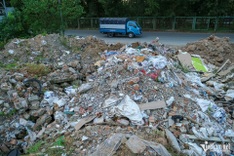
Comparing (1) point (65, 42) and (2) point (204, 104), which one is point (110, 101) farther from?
(1) point (65, 42)

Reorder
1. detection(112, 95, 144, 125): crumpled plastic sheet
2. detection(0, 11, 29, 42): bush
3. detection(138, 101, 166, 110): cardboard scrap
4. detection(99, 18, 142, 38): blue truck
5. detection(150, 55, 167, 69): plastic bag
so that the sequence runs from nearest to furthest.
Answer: detection(112, 95, 144, 125): crumpled plastic sheet < detection(138, 101, 166, 110): cardboard scrap < detection(150, 55, 167, 69): plastic bag < detection(0, 11, 29, 42): bush < detection(99, 18, 142, 38): blue truck

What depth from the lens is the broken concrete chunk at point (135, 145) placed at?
3115 millimetres

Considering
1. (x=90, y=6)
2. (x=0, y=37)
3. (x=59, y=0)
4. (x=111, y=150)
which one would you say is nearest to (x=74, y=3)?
(x=59, y=0)

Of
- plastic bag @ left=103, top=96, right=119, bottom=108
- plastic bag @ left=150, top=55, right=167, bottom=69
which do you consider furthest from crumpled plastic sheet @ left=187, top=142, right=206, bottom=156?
plastic bag @ left=150, top=55, right=167, bottom=69

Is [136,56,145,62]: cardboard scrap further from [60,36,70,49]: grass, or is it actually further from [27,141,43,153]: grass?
[60,36,70,49]: grass

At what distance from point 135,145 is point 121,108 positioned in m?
1.27

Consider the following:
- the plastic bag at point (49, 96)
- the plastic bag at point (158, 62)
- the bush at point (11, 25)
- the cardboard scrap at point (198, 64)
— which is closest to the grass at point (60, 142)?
the plastic bag at point (49, 96)

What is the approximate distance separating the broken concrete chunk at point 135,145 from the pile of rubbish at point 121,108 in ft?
0.06

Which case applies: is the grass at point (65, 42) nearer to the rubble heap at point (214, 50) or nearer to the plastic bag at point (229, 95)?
the rubble heap at point (214, 50)

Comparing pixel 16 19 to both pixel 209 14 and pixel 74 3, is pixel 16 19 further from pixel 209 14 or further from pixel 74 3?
pixel 209 14

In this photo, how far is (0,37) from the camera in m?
11.5

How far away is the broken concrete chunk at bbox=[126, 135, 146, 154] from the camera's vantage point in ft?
10.2

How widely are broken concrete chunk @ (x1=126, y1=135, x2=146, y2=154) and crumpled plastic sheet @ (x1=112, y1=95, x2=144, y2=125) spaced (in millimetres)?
866

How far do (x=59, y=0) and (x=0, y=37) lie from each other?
4.38 metres
